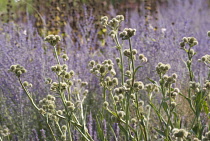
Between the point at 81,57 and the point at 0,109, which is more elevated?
the point at 81,57

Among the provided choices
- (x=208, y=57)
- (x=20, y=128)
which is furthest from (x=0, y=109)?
(x=208, y=57)

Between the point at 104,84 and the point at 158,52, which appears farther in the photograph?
the point at 158,52

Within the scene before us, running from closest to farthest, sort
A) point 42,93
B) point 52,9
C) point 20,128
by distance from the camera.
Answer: point 20,128 < point 42,93 < point 52,9

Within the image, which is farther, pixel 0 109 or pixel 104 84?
pixel 0 109

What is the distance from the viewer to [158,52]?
381cm

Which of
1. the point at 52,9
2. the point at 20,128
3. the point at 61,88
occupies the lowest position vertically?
the point at 20,128

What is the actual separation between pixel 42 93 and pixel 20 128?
392mm

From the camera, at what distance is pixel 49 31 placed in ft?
19.6

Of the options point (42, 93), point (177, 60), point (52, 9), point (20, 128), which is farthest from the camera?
point (52, 9)

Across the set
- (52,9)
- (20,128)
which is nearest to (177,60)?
(20,128)

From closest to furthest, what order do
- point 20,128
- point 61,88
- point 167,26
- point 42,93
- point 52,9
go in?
point 61,88 → point 20,128 → point 42,93 → point 167,26 → point 52,9

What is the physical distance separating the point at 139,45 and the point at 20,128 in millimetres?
1683

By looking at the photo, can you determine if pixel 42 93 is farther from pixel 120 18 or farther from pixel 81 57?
pixel 120 18

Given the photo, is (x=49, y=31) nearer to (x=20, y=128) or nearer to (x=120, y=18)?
(x=20, y=128)
